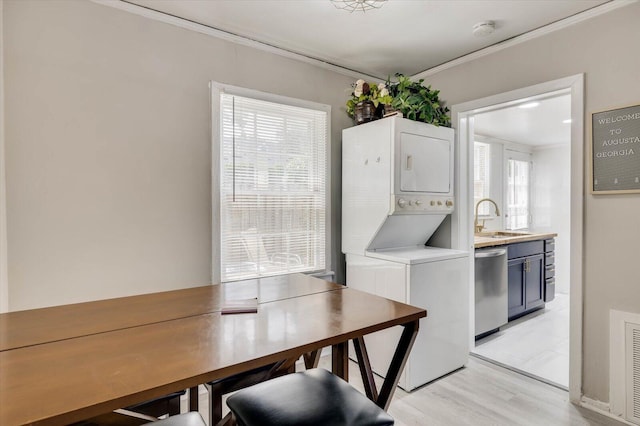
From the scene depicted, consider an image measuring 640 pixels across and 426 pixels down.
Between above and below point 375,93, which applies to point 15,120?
below

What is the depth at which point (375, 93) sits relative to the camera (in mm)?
2816

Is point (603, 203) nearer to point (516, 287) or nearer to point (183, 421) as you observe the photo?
point (516, 287)

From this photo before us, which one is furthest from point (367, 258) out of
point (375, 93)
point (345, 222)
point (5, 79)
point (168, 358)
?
point (5, 79)

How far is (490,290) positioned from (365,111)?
2.15m

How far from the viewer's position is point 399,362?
1425 millimetres

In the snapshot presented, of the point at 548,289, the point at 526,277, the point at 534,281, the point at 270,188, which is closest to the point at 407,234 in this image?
the point at 270,188

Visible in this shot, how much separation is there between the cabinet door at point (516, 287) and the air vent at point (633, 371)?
170 cm

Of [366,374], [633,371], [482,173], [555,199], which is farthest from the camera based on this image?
[555,199]

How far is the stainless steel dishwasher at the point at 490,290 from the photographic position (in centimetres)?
332

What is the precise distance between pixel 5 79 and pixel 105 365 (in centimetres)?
178

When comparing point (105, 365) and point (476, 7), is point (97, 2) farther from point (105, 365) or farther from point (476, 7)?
point (476, 7)

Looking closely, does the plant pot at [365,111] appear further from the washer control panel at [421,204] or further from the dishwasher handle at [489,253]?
the dishwasher handle at [489,253]

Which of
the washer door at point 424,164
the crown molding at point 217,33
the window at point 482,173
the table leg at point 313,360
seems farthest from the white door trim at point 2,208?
the window at point 482,173

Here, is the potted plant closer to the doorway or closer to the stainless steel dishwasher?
the doorway
